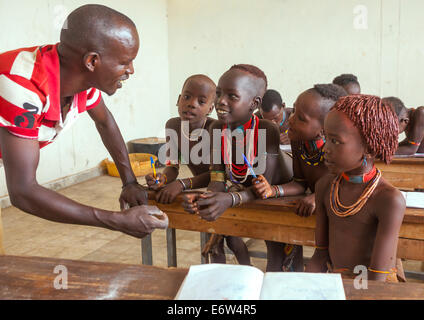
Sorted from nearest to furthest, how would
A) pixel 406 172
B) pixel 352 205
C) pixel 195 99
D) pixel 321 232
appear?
pixel 352 205
pixel 321 232
pixel 195 99
pixel 406 172

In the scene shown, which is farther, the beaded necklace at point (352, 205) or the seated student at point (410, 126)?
the seated student at point (410, 126)

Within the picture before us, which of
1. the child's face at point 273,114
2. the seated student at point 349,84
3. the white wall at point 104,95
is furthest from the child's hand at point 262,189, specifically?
the white wall at point 104,95

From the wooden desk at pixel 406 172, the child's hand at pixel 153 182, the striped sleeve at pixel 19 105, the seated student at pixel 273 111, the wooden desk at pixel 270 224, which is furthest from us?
the seated student at pixel 273 111

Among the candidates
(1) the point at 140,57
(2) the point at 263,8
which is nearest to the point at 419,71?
(2) the point at 263,8

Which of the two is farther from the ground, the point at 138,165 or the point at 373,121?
the point at 373,121

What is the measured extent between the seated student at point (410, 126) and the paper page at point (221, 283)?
2.81 m

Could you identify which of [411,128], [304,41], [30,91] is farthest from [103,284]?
[304,41]

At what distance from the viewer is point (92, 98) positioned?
1753 mm

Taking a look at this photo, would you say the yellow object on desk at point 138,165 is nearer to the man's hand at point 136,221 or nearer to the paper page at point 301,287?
the man's hand at point 136,221

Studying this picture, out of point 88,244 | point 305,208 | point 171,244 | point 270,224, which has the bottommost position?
point 88,244

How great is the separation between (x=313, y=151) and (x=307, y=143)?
50mm

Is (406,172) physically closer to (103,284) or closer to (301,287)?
(301,287)

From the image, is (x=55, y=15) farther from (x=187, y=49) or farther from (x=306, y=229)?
(x=306, y=229)

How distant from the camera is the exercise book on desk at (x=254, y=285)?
82cm
